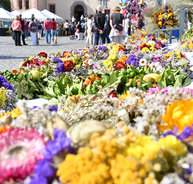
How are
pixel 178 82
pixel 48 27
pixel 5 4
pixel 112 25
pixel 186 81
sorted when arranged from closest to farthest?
1. pixel 178 82
2. pixel 186 81
3. pixel 112 25
4. pixel 48 27
5. pixel 5 4

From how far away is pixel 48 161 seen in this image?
2.53 ft

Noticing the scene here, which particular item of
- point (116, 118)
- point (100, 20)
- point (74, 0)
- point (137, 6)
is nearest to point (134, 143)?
point (116, 118)

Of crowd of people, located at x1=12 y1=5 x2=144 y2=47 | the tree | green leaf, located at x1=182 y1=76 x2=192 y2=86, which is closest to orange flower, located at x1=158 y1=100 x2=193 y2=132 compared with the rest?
green leaf, located at x1=182 y1=76 x2=192 y2=86

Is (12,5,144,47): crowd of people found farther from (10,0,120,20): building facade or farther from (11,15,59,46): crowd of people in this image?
(10,0,120,20): building facade

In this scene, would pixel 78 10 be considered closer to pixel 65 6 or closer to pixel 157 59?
pixel 65 6

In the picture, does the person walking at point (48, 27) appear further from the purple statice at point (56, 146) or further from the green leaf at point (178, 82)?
the purple statice at point (56, 146)

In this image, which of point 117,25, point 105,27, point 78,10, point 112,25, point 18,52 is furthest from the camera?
point 78,10

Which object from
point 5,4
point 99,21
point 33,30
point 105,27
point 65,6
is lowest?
point 33,30

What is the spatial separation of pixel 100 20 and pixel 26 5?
36.7 meters

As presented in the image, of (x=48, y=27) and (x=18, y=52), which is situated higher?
(x=48, y=27)

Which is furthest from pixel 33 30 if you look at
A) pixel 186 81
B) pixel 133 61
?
pixel 186 81

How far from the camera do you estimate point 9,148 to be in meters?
0.83

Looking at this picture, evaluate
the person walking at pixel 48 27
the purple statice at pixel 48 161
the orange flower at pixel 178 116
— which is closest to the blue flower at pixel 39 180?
the purple statice at pixel 48 161

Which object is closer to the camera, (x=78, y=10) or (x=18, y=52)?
(x=18, y=52)
